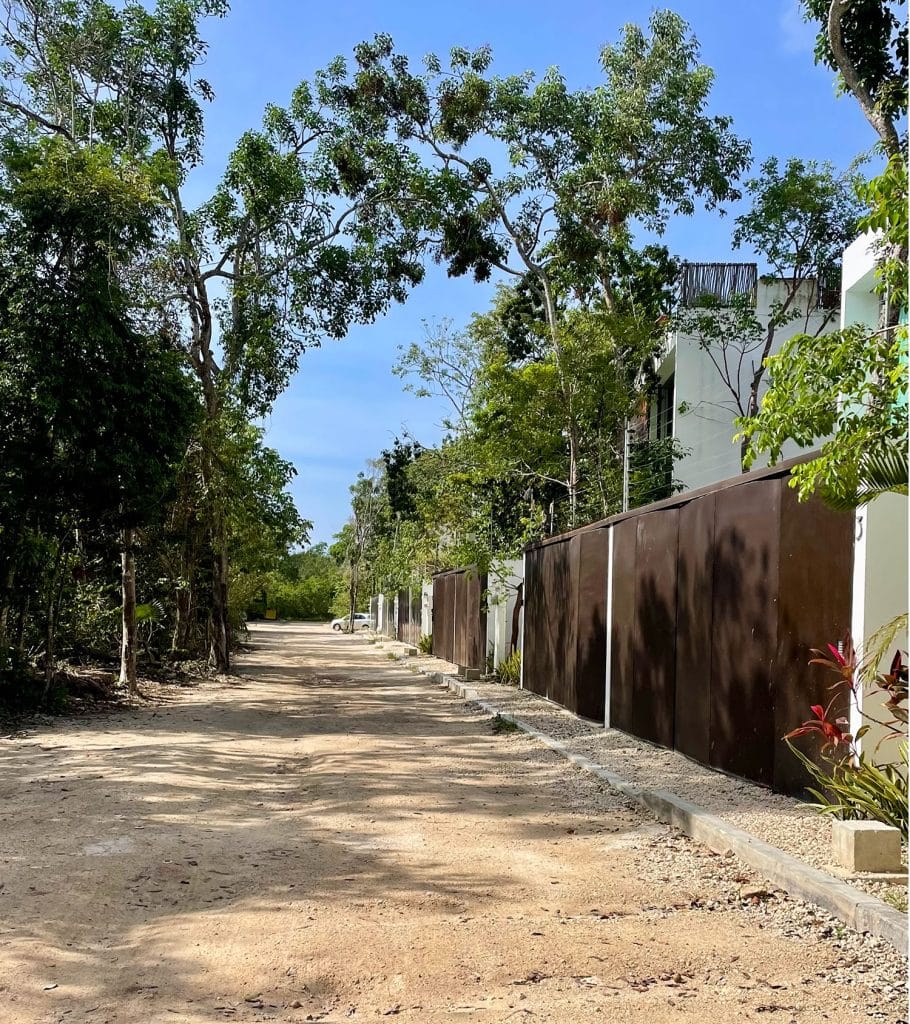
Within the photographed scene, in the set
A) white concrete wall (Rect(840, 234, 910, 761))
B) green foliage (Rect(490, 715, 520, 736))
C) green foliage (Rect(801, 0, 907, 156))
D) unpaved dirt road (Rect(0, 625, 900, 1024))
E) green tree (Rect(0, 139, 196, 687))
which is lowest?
green foliage (Rect(490, 715, 520, 736))

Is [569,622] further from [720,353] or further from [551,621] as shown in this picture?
[720,353]

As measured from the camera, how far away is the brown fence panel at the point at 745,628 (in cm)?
727

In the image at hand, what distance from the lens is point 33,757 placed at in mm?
9188

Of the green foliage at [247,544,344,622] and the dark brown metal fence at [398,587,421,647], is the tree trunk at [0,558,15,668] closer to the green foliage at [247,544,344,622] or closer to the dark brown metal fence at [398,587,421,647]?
the dark brown metal fence at [398,587,421,647]

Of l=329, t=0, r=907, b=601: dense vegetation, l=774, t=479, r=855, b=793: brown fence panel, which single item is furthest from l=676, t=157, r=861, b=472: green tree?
l=774, t=479, r=855, b=793: brown fence panel

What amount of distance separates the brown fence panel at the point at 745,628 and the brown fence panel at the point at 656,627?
3.68ft

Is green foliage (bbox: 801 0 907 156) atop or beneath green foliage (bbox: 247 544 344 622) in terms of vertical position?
atop

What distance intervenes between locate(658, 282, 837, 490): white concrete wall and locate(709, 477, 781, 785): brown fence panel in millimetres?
14191

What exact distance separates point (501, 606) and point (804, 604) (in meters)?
13.3

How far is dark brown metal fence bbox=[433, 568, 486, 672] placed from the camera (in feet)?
69.1

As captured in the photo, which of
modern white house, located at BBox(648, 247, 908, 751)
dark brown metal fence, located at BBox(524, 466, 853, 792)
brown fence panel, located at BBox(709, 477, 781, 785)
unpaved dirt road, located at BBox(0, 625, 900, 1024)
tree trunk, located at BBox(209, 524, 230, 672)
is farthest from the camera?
modern white house, located at BBox(648, 247, 908, 751)

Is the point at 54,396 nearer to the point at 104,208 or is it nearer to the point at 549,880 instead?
the point at 104,208

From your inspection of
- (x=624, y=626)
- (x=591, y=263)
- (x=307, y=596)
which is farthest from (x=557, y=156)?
(x=307, y=596)

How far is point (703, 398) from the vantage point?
73.8 feet
